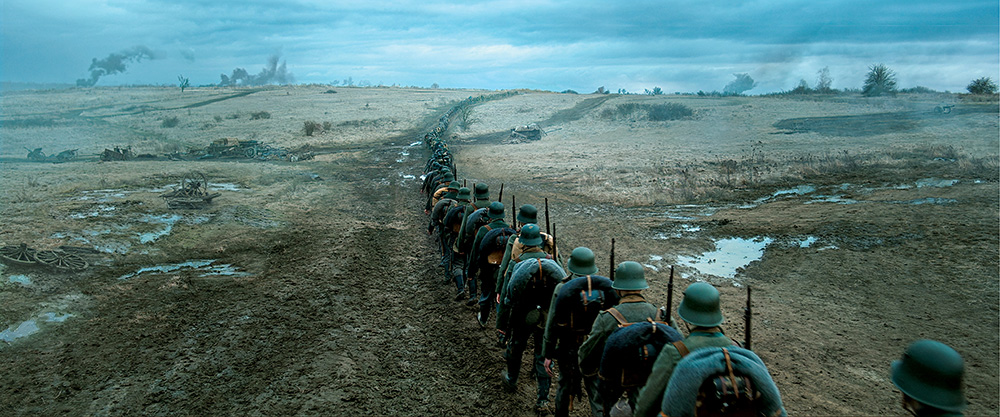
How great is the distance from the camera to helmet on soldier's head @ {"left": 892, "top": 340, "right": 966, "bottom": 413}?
2352mm

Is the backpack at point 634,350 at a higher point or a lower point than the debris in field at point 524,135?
lower

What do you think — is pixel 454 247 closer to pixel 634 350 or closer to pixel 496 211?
pixel 496 211

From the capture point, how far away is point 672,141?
32594 mm

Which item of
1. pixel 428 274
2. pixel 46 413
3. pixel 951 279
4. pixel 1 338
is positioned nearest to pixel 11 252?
pixel 1 338

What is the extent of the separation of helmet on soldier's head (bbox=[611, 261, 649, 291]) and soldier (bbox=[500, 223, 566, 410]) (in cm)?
112

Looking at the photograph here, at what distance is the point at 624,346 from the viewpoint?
12.3 ft

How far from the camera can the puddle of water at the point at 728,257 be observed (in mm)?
10508

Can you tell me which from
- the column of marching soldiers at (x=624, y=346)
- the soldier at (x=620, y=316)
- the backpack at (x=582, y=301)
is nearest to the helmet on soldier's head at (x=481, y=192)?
the column of marching soldiers at (x=624, y=346)

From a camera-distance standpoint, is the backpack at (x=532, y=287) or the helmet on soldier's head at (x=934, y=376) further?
the backpack at (x=532, y=287)

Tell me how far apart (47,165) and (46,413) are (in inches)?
1025

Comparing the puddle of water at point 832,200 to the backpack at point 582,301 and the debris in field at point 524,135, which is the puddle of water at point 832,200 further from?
the debris in field at point 524,135

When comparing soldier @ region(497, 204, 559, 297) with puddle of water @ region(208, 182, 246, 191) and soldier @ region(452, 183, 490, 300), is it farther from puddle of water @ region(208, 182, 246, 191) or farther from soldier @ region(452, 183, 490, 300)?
puddle of water @ region(208, 182, 246, 191)

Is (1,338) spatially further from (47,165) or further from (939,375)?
(47,165)

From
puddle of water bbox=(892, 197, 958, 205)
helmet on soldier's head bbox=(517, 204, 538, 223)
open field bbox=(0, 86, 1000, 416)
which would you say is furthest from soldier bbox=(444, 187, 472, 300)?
puddle of water bbox=(892, 197, 958, 205)
